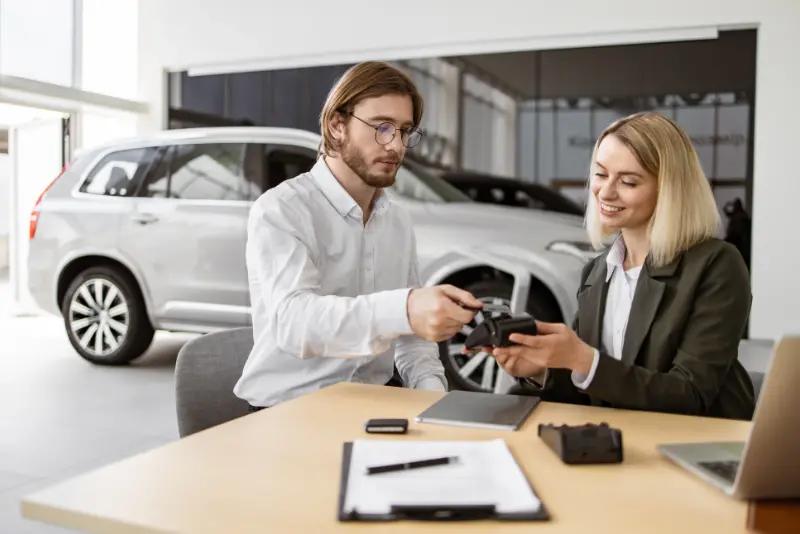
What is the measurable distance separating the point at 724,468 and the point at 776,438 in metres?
0.19

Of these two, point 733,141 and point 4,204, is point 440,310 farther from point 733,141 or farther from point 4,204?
point 4,204

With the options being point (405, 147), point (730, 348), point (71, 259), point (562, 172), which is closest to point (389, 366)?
point (405, 147)

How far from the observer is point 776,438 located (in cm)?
85

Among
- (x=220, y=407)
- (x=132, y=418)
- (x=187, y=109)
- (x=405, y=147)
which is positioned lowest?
(x=132, y=418)

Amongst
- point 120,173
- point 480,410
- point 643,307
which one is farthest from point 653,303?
point 120,173

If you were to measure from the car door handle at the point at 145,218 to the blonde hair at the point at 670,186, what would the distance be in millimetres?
4205

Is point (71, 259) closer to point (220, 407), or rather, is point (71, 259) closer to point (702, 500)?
point (220, 407)

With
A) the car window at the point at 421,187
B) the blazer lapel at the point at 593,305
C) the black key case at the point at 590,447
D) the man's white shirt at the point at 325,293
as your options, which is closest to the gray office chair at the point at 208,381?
the man's white shirt at the point at 325,293

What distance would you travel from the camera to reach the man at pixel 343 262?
1.56 m

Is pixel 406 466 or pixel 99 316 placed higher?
pixel 406 466

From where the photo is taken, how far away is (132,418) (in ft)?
13.3

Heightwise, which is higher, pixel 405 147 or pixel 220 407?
pixel 405 147

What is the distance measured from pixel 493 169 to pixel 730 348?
13.2 feet

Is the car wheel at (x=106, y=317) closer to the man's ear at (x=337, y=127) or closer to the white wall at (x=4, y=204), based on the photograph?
the white wall at (x=4, y=204)
